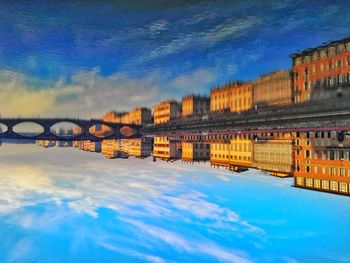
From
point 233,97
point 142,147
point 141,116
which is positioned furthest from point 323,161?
point 141,116

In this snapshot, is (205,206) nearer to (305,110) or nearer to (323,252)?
(323,252)

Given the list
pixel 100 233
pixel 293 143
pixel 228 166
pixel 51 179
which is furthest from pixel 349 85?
pixel 51 179

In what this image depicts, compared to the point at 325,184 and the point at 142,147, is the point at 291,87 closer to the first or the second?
the point at 325,184

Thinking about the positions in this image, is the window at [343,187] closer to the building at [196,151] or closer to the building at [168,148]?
the building at [196,151]

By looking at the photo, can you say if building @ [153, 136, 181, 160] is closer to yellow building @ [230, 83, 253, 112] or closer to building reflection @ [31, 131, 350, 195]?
building reflection @ [31, 131, 350, 195]

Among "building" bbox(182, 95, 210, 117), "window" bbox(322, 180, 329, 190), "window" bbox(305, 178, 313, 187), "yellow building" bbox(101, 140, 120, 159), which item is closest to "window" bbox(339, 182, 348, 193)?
"window" bbox(322, 180, 329, 190)
